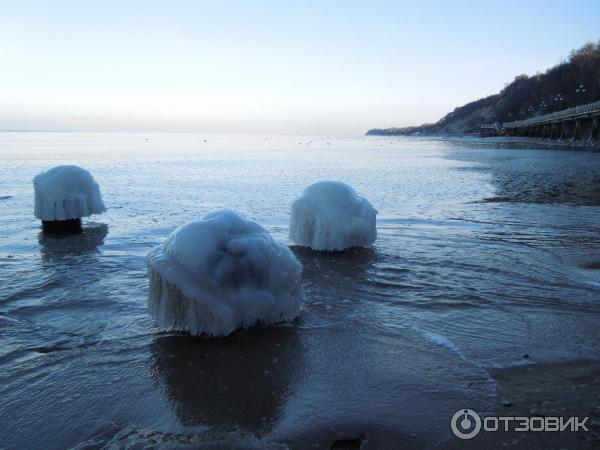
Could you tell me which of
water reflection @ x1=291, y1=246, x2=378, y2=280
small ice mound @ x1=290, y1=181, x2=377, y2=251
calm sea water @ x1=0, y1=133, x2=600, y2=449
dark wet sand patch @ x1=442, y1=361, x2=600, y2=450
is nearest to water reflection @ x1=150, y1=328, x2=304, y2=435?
calm sea water @ x1=0, y1=133, x2=600, y2=449

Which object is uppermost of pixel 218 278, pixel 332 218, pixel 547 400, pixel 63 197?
pixel 63 197

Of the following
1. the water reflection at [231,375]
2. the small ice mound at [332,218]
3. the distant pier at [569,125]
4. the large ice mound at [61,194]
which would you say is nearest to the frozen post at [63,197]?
the large ice mound at [61,194]

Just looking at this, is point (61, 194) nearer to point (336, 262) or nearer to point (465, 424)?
point (336, 262)

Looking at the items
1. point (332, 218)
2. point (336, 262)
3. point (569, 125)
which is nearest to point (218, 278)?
point (336, 262)

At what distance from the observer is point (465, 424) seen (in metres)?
3.92

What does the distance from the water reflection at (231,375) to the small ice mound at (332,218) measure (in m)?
4.03

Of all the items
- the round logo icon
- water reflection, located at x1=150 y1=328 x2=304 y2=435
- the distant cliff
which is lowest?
water reflection, located at x1=150 y1=328 x2=304 y2=435

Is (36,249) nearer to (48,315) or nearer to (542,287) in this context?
(48,315)

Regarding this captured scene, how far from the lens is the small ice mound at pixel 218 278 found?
555 centimetres

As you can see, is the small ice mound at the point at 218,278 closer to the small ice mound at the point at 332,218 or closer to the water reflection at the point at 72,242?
the small ice mound at the point at 332,218

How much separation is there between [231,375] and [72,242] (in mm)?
7983

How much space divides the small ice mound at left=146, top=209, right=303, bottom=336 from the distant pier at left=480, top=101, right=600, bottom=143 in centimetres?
6255

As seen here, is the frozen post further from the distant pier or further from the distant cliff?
the distant cliff

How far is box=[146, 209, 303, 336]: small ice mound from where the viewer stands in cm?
555
